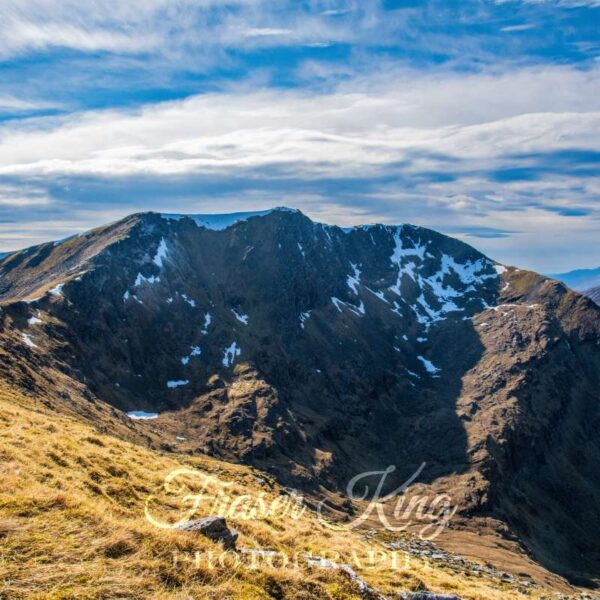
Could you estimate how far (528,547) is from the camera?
140375 mm

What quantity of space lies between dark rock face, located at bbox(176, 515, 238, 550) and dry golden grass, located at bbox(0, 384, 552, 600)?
669mm

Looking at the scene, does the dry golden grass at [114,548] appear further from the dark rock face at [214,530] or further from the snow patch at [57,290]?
the snow patch at [57,290]

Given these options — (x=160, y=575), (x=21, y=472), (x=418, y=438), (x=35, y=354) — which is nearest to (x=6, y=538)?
(x=160, y=575)

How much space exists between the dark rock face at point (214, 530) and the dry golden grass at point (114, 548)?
2.20 feet

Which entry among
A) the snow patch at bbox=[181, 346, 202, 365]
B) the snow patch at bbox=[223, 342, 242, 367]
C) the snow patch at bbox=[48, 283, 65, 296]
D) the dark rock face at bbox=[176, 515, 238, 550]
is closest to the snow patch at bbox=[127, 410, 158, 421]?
the snow patch at bbox=[181, 346, 202, 365]

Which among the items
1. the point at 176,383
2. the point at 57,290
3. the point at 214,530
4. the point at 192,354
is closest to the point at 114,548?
the point at 214,530

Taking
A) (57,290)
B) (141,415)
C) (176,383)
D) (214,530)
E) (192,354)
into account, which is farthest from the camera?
(192,354)

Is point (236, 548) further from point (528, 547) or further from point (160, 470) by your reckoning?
point (528, 547)

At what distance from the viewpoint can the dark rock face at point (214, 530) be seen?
53.6 feet

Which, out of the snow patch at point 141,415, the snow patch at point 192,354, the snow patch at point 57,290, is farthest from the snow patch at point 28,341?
the snow patch at point 192,354

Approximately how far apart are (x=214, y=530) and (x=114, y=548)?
12.5 feet

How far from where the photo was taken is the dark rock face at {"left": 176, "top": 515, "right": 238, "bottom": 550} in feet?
53.6

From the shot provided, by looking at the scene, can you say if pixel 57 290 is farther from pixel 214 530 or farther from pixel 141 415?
pixel 214 530

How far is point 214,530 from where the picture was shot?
658 inches
